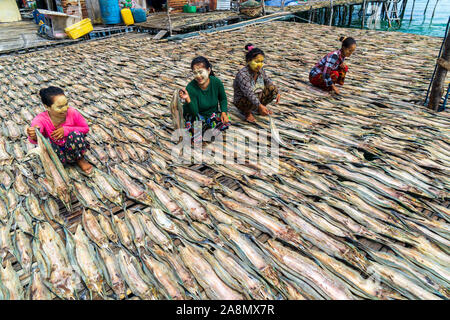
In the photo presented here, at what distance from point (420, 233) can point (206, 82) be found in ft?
7.63

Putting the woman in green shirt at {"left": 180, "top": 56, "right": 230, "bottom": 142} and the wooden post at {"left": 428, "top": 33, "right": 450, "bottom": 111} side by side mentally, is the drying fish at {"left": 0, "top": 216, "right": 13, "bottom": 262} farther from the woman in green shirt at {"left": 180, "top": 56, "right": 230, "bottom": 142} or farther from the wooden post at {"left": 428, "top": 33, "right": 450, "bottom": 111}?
the wooden post at {"left": 428, "top": 33, "right": 450, "bottom": 111}

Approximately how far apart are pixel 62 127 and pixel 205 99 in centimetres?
142

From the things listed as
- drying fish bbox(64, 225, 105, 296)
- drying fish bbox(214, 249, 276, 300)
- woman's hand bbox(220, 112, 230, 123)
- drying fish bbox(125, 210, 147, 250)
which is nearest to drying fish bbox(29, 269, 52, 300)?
drying fish bbox(64, 225, 105, 296)

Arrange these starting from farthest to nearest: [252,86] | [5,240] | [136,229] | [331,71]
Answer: [331,71], [252,86], [136,229], [5,240]

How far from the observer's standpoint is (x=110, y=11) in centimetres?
1038

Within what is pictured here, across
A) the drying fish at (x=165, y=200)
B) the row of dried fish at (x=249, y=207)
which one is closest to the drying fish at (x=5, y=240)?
the row of dried fish at (x=249, y=207)

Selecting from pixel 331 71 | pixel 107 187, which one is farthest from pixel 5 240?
pixel 331 71

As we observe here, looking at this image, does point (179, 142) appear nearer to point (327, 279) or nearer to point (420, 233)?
point (327, 279)

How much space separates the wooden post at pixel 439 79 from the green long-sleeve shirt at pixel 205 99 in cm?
294

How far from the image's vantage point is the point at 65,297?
1.57 meters

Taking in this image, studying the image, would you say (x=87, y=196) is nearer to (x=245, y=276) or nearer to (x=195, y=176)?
(x=195, y=176)

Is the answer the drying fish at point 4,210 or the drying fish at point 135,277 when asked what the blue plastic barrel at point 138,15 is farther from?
the drying fish at point 135,277

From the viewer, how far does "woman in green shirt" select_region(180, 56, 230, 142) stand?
273cm

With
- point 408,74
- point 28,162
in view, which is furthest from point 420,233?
point 408,74
